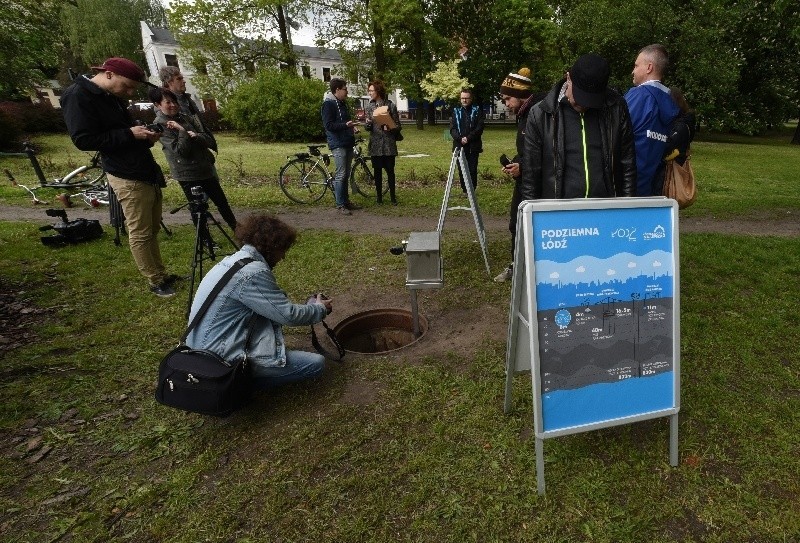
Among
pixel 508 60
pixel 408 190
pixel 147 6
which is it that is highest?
pixel 147 6

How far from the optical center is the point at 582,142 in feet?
9.18

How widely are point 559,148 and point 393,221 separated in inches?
188

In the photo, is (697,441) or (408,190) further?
(408,190)

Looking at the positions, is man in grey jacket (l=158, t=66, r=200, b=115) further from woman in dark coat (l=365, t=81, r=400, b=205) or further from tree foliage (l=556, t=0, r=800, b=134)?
tree foliage (l=556, t=0, r=800, b=134)

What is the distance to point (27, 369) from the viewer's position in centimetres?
352

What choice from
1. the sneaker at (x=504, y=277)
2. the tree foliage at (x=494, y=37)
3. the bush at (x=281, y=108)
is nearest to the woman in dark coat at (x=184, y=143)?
the sneaker at (x=504, y=277)

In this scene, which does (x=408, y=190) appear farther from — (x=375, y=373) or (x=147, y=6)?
(x=147, y=6)

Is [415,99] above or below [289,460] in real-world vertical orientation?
above

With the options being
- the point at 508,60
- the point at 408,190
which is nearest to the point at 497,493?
the point at 408,190

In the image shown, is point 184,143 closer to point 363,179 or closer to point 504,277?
point 504,277

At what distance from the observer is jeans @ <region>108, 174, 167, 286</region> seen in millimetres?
4324

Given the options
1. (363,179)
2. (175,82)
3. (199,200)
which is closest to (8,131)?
(363,179)

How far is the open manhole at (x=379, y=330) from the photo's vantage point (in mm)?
4289

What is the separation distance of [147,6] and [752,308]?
61496mm
